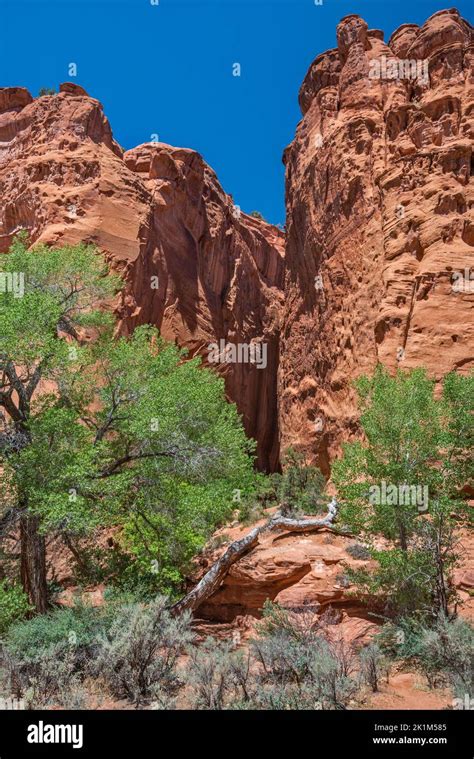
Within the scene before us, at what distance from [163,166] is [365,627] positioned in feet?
89.8

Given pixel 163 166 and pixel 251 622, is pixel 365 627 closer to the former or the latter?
pixel 251 622

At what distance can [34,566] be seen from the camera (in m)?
11.9

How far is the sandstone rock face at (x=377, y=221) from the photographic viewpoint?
56.5ft

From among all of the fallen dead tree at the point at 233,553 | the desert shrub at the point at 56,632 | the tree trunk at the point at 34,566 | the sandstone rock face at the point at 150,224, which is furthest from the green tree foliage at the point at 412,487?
the sandstone rock face at the point at 150,224

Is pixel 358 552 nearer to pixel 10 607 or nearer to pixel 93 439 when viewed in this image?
pixel 93 439

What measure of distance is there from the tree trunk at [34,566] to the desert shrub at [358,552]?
695 centimetres

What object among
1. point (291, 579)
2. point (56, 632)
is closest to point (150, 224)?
point (291, 579)

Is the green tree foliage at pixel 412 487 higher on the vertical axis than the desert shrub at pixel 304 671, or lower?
higher

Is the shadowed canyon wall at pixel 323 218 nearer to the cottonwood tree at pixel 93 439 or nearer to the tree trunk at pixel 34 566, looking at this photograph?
the cottonwood tree at pixel 93 439

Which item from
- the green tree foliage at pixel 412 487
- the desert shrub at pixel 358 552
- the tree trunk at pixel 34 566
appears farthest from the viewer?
the desert shrub at pixel 358 552

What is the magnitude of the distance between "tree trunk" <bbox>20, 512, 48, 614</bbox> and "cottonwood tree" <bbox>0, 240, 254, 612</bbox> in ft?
0.07

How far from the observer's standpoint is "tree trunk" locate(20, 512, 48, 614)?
11.8 metres
